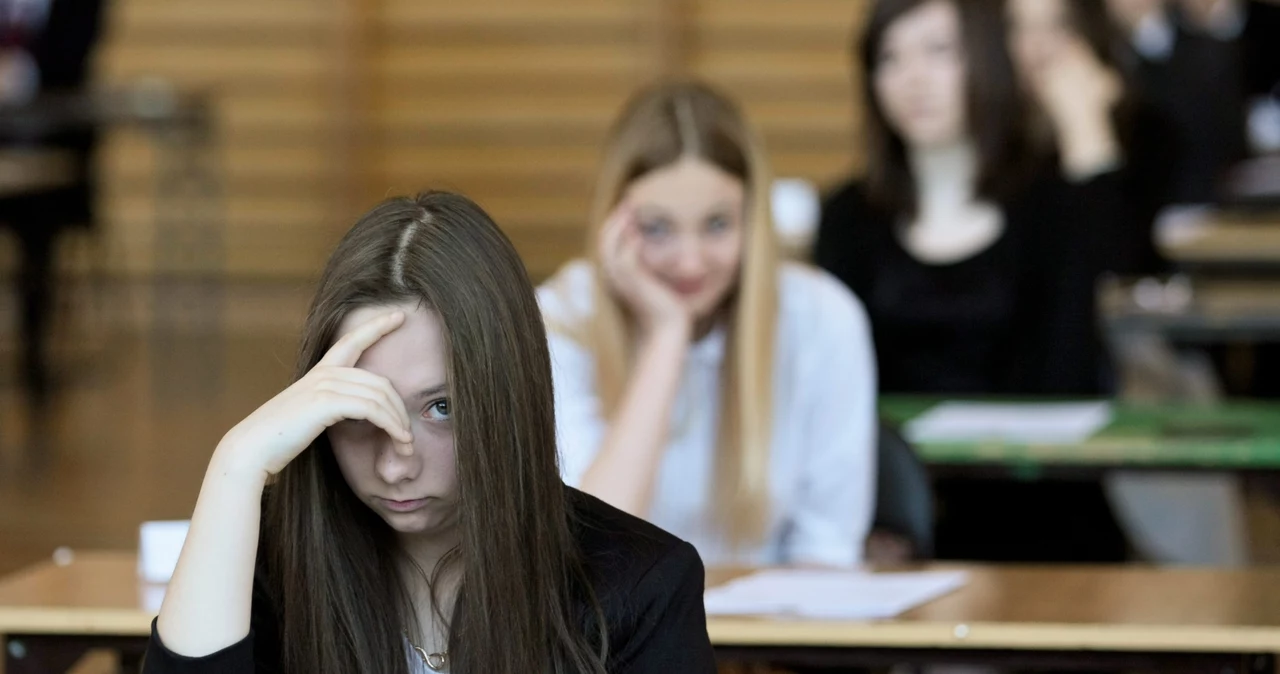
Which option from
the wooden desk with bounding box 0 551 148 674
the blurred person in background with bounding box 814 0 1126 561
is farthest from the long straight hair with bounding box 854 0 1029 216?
the wooden desk with bounding box 0 551 148 674

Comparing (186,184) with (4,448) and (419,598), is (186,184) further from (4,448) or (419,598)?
(419,598)

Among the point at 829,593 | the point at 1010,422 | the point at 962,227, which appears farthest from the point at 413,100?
the point at 829,593

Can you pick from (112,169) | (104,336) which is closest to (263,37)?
(112,169)

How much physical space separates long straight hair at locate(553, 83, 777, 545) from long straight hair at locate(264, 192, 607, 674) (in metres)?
1.19

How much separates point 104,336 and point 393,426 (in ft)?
23.1

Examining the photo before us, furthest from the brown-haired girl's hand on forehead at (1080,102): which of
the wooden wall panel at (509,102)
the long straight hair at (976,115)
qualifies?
the wooden wall panel at (509,102)

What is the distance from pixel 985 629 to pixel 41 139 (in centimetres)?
494

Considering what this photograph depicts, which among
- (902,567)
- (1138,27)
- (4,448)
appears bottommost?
(4,448)

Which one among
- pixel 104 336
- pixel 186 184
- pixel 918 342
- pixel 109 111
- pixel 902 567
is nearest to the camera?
pixel 902 567

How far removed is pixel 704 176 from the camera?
2652mm

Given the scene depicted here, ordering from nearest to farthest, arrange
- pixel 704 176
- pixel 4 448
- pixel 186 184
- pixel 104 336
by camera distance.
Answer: pixel 704 176 < pixel 4 448 < pixel 186 184 < pixel 104 336

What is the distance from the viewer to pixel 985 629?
2021mm

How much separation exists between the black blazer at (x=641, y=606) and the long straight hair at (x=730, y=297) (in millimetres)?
1154

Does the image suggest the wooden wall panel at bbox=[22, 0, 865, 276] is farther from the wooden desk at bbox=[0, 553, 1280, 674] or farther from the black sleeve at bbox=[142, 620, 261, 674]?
the black sleeve at bbox=[142, 620, 261, 674]
